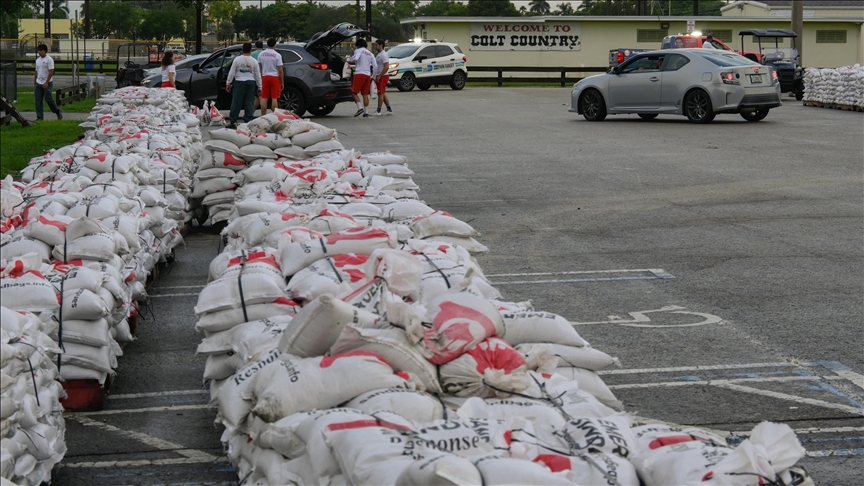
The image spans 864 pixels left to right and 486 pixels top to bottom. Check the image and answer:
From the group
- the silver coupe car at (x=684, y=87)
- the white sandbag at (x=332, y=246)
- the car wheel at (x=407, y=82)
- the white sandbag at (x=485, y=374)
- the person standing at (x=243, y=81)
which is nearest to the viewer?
the white sandbag at (x=485, y=374)

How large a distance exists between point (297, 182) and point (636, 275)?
2.97m

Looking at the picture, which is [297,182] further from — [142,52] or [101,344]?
[142,52]

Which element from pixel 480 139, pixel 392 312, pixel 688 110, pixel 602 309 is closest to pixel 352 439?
pixel 392 312

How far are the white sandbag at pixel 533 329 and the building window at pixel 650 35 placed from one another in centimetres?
5135

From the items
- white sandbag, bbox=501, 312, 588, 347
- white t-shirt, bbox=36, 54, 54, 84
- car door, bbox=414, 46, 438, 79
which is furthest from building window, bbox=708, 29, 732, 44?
white sandbag, bbox=501, 312, 588, 347

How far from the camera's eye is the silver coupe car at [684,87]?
2281cm

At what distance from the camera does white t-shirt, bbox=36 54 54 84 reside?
24.4 meters

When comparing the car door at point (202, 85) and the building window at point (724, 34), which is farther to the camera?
the building window at point (724, 34)

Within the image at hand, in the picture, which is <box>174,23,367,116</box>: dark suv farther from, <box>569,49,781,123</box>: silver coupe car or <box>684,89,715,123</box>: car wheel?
<box>684,89,715,123</box>: car wheel

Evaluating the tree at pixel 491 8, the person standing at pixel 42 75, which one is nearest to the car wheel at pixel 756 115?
the person standing at pixel 42 75

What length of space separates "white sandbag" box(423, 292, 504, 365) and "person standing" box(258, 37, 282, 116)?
60.1 ft

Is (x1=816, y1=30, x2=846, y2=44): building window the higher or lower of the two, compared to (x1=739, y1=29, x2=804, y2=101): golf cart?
higher

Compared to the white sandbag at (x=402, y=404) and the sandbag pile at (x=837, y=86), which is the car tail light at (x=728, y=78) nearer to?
the sandbag pile at (x=837, y=86)

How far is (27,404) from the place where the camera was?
15.2 feet
